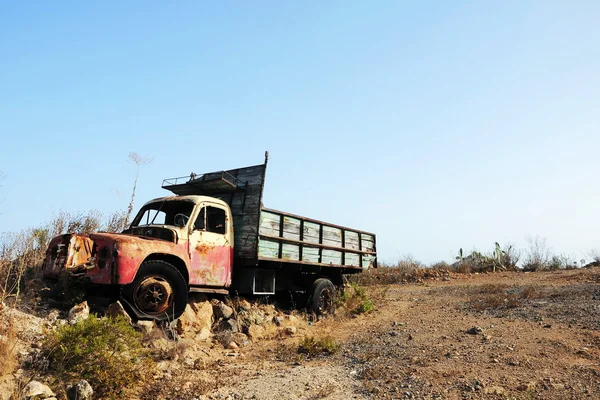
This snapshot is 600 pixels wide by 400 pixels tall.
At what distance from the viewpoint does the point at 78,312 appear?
237 inches

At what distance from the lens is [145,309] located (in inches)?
255

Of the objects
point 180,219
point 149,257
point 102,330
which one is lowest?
point 102,330

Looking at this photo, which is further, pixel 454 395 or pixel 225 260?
pixel 225 260

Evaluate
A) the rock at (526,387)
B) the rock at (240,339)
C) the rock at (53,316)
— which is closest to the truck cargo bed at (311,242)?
the rock at (240,339)

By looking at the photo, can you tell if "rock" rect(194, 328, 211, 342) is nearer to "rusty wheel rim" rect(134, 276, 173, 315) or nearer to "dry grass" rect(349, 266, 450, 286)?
"rusty wheel rim" rect(134, 276, 173, 315)

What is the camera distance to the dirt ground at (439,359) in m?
4.89

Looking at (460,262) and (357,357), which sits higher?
(460,262)

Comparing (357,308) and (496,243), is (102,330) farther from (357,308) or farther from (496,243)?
(496,243)

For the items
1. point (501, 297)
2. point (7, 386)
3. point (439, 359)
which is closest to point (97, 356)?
point (7, 386)

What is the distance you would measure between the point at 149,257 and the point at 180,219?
1.02m

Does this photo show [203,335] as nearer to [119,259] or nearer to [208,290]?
[208,290]

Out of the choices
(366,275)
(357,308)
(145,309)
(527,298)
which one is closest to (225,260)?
(145,309)

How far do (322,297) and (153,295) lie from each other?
4588 millimetres

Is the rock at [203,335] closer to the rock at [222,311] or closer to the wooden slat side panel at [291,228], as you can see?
the rock at [222,311]
